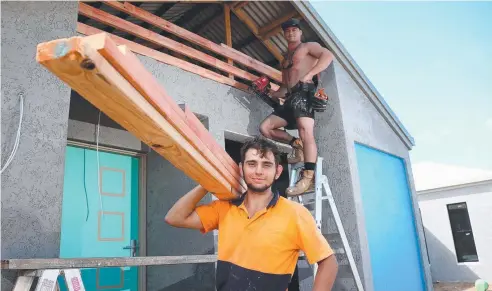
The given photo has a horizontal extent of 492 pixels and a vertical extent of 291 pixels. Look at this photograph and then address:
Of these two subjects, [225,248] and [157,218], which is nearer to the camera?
[225,248]

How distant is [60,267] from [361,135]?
4721mm

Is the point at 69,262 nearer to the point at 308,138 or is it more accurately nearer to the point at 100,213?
the point at 100,213

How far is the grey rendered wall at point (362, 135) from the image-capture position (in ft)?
16.1

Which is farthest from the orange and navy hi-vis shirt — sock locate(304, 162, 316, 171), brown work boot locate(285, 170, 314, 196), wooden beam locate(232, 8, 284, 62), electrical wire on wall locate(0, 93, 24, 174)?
wooden beam locate(232, 8, 284, 62)

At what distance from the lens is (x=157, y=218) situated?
17.0 ft

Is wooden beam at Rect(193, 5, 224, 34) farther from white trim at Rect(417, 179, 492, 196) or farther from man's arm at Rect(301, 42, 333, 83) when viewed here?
white trim at Rect(417, 179, 492, 196)

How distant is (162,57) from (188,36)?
0.57 metres

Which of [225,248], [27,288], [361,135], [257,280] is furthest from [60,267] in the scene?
[361,135]

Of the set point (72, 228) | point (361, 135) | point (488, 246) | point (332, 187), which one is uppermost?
point (361, 135)

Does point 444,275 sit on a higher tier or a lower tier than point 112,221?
lower

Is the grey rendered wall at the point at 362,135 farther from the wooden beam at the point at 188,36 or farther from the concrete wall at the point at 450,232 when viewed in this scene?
the concrete wall at the point at 450,232

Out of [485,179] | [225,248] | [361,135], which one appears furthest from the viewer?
[485,179]

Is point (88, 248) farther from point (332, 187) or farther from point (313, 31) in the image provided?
point (313, 31)

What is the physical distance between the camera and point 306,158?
441cm
